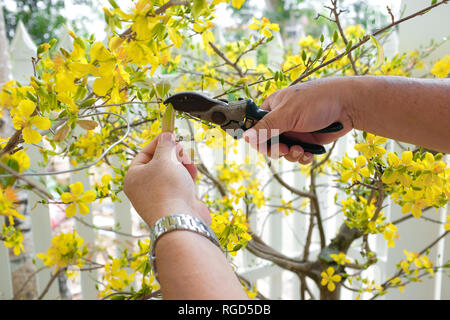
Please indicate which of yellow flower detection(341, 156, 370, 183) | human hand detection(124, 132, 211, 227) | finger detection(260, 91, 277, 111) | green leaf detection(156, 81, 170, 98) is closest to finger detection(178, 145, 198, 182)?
human hand detection(124, 132, 211, 227)

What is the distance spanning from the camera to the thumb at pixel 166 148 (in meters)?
0.77

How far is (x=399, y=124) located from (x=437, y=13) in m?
1.21

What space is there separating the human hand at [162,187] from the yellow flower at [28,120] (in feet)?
0.67

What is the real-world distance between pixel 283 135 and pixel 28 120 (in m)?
0.62

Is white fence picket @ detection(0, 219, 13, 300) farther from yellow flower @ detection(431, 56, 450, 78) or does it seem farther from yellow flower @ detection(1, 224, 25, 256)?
yellow flower @ detection(431, 56, 450, 78)

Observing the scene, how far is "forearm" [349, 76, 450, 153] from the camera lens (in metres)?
0.80

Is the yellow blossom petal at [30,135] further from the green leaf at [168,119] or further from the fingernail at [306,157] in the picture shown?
the fingernail at [306,157]

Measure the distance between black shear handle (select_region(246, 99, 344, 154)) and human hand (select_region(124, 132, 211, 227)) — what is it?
0.21m

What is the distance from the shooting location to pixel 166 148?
0.78 m

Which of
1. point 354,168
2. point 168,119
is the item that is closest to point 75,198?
point 168,119

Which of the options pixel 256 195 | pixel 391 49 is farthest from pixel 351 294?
pixel 391 49

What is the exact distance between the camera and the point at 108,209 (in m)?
4.15

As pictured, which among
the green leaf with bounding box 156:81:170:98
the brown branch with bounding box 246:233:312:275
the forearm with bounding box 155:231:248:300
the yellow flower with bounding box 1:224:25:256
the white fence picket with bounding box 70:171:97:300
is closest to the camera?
the forearm with bounding box 155:231:248:300
